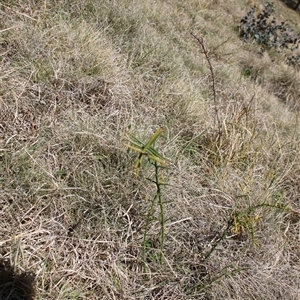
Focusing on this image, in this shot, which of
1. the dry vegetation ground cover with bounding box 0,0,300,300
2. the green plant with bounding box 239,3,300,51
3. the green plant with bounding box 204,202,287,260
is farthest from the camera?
the green plant with bounding box 239,3,300,51

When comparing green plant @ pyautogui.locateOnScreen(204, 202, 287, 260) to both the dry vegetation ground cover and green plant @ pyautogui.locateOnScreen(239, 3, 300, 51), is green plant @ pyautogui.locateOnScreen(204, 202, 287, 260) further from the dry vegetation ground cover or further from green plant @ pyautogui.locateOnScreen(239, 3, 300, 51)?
green plant @ pyautogui.locateOnScreen(239, 3, 300, 51)

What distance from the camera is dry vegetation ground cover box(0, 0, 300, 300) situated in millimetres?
1887

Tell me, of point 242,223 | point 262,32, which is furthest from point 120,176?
point 262,32

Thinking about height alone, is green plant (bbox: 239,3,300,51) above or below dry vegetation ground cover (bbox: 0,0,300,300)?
above

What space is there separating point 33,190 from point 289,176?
1.76 meters

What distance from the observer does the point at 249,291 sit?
80.5 inches

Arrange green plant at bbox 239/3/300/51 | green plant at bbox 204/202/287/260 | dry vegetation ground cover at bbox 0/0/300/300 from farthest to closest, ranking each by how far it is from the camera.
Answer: green plant at bbox 239/3/300/51, green plant at bbox 204/202/287/260, dry vegetation ground cover at bbox 0/0/300/300

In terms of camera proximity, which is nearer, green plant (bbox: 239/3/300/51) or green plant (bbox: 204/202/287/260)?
green plant (bbox: 204/202/287/260)

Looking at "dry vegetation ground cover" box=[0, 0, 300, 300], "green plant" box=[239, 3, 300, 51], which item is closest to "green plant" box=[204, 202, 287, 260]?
"dry vegetation ground cover" box=[0, 0, 300, 300]

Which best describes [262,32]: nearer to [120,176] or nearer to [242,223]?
[242,223]

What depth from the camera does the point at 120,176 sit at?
2.19m

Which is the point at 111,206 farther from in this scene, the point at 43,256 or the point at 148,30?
the point at 148,30

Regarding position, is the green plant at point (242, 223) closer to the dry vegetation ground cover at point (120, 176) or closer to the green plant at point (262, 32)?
the dry vegetation ground cover at point (120, 176)

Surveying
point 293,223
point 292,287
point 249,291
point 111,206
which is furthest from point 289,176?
point 111,206
